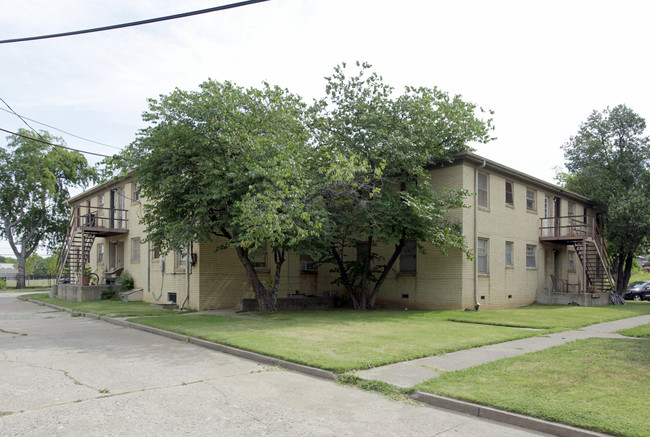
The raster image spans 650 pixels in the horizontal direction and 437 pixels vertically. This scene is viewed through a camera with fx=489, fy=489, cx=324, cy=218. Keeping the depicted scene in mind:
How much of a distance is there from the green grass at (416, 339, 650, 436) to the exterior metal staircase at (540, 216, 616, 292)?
15681mm

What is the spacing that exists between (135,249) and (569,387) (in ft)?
76.0

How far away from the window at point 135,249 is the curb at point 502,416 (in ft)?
71.1

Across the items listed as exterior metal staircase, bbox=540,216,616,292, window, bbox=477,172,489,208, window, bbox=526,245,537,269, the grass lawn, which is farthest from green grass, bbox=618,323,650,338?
exterior metal staircase, bbox=540,216,616,292

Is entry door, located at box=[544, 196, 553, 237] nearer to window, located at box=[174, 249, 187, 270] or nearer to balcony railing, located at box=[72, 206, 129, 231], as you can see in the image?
window, located at box=[174, 249, 187, 270]

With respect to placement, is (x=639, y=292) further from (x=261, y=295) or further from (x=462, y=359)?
(x=462, y=359)

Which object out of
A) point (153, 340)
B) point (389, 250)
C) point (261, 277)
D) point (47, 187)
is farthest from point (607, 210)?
point (47, 187)

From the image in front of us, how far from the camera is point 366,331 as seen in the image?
1285 centimetres

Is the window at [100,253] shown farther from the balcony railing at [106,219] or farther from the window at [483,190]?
the window at [483,190]

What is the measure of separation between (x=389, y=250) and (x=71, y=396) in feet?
54.5

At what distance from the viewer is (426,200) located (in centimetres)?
Answer: 1712

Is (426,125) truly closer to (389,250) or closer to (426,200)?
(426,200)

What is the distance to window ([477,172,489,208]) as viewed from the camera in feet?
68.9

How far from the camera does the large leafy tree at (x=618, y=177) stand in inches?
1023

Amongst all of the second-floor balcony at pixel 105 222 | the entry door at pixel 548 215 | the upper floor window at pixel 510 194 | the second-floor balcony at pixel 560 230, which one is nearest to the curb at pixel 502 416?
the upper floor window at pixel 510 194
